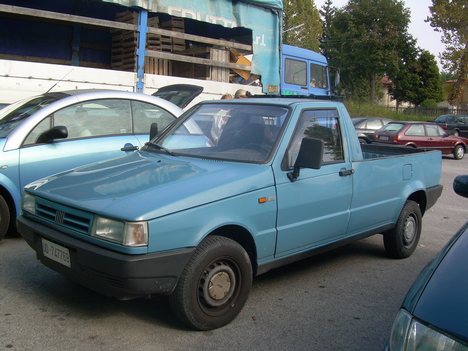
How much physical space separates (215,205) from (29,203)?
148 cm

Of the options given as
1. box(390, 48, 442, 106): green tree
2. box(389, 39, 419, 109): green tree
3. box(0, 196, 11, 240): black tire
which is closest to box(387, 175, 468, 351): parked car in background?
box(0, 196, 11, 240): black tire

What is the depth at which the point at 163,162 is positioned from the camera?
4102mm

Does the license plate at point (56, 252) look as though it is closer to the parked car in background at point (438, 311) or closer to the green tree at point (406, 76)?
the parked car in background at point (438, 311)

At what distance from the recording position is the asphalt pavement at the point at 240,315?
11.1ft

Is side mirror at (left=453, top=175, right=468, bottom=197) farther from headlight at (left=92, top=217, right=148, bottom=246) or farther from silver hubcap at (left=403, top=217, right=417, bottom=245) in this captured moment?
silver hubcap at (left=403, top=217, right=417, bottom=245)

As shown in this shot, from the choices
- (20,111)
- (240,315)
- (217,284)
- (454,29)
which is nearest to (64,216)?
(217,284)

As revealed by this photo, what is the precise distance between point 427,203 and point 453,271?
3.82 meters

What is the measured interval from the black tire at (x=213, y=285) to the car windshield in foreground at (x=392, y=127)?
14792 mm

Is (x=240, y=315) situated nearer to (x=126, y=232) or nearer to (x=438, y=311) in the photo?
(x=126, y=232)

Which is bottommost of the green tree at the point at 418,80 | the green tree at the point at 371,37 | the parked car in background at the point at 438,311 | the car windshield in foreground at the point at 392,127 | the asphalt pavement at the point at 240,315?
the asphalt pavement at the point at 240,315

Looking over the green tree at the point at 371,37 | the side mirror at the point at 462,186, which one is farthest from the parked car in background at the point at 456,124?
the side mirror at the point at 462,186

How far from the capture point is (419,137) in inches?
693

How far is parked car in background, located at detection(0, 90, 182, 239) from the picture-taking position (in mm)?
5242

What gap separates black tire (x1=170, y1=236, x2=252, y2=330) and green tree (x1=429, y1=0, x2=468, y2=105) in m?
36.2
